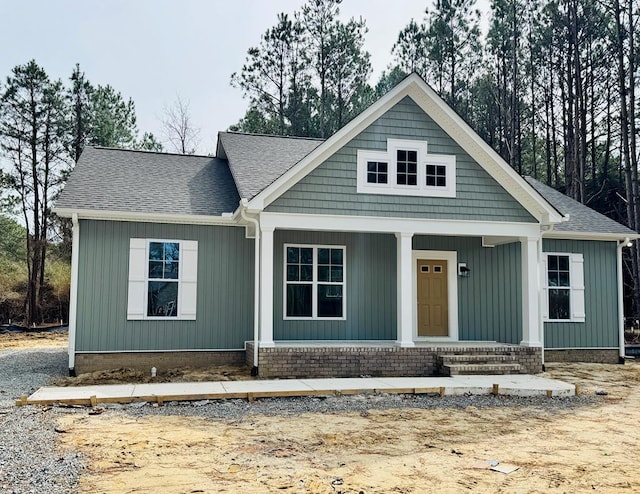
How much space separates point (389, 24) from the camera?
94.5ft

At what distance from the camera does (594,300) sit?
13.8m

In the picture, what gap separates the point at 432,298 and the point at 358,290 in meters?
1.84

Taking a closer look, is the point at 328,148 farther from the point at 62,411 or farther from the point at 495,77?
the point at 495,77

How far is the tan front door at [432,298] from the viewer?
13156 millimetres

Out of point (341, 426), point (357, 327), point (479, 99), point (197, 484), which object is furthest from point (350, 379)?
point (479, 99)

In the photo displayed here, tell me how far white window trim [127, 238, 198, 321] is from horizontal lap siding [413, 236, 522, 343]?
485 centimetres

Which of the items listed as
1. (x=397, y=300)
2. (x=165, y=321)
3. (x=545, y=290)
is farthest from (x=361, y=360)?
(x=545, y=290)

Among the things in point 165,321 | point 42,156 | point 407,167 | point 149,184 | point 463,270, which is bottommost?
point 165,321

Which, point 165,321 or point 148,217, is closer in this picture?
point 148,217

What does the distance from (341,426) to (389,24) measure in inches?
997

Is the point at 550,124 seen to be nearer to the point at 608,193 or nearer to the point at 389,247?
the point at 608,193

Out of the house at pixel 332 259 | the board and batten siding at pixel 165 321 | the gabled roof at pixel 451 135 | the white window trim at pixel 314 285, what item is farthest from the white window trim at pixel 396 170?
the board and batten siding at pixel 165 321

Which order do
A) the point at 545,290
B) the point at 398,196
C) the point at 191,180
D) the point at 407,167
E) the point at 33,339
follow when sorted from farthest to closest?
the point at 33,339
the point at 545,290
the point at 191,180
the point at 407,167
the point at 398,196

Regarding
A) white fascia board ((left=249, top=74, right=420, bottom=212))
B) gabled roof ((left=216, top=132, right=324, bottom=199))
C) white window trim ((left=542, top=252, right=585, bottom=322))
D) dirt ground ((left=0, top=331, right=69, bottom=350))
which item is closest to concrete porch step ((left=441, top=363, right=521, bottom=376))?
white window trim ((left=542, top=252, right=585, bottom=322))
